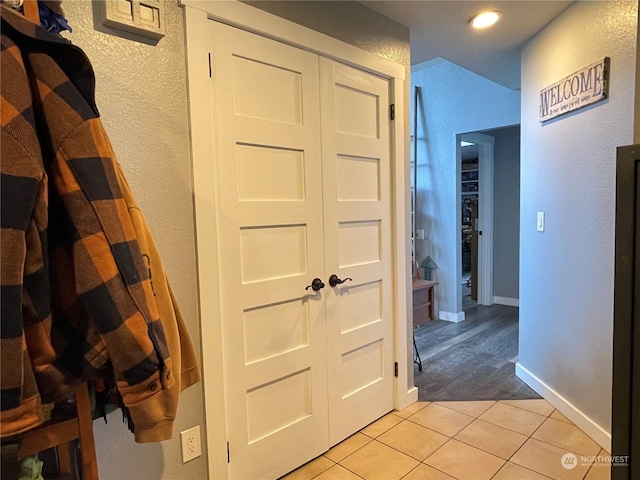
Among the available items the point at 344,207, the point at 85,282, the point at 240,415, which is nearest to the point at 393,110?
the point at 344,207

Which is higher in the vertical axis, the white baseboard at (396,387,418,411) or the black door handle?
the black door handle

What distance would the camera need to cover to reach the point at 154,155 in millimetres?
1462

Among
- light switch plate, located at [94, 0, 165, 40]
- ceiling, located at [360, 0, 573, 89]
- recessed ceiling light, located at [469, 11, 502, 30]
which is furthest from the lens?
recessed ceiling light, located at [469, 11, 502, 30]

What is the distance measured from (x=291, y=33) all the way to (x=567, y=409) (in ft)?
8.68

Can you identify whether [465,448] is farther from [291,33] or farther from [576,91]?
[291,33]

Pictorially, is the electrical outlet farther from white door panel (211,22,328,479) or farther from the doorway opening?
the doorway opening

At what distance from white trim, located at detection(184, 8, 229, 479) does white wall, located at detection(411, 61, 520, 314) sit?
3325 mm

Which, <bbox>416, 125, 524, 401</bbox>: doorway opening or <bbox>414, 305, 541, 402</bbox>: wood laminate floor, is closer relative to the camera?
<bbox>414, 305, 541, 402</bbox>: wood laminate floor

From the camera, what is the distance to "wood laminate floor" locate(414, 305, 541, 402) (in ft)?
9.04

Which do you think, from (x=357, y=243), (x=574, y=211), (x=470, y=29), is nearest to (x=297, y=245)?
(x=357, y=243)

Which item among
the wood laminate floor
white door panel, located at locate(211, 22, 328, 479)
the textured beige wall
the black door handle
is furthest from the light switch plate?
the wood laminate floor

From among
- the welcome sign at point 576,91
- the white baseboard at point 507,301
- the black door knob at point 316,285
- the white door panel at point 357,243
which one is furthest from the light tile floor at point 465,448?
the white baseboard at point 507,301

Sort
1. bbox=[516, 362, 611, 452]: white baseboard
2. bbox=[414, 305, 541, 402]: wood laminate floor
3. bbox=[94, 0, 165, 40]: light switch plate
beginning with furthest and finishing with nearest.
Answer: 1. bbox=[414, 305, 541, 402]: wood laminate floor
2. bbox=[516, 362, 611, 452]: white baseboard
3. bbox=[94, 0, 165, 40]: light switch plate

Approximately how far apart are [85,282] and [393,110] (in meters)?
2.07
